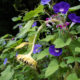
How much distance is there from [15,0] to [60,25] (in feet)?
10.9

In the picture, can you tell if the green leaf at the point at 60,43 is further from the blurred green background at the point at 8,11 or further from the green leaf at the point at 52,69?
the blurred green background at the point at 8,11

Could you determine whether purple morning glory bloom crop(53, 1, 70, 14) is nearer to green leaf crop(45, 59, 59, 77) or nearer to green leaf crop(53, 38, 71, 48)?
green leaf crop(53, 38, 71, 48)

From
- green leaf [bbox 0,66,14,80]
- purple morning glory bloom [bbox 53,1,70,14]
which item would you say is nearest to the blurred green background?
green leaf [bbox 0,66,14,80]

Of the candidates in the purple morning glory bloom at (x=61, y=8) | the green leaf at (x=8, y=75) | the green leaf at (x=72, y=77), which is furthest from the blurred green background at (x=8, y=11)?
the green leaf at (x=72, y=77)

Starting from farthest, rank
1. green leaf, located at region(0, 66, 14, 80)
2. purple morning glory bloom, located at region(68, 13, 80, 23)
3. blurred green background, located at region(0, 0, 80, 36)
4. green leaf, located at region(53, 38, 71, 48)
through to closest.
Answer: blurred green background, located at region(0, 0, 80, 36) < green leaf, located at region(0, 66, 14, 80) < purple morning glory bloom, located at region(68, 13, 80, 23) < green leaf, located at region(53, 38, 71, 48)

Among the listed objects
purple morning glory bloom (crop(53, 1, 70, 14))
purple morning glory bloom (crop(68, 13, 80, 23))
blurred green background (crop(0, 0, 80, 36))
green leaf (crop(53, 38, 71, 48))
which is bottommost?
green leaf (crop(53, 38, 71, 48))

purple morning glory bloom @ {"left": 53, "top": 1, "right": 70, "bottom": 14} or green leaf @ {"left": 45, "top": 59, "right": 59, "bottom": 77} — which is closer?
green leaf @ {"left": 45, "top": 59, "right": 59, "bottom": 77}

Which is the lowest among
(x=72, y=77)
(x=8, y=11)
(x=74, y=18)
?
(x=72, y=77)

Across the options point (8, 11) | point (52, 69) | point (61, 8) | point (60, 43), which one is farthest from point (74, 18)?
point (8, 11)

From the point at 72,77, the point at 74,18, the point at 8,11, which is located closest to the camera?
the point at 72,77

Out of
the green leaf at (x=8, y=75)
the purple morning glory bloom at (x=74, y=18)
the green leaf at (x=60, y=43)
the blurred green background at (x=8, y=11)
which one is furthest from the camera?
the blurred green background at (x=8, y=11)

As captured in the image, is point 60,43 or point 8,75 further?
point 8,75

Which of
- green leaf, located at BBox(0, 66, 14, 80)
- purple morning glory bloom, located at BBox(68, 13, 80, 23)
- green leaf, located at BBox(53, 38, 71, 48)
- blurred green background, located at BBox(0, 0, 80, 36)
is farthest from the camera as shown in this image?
blurred green background, located at BBox(0, 0, 80, 36)

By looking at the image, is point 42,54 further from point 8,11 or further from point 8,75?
point 8,11
